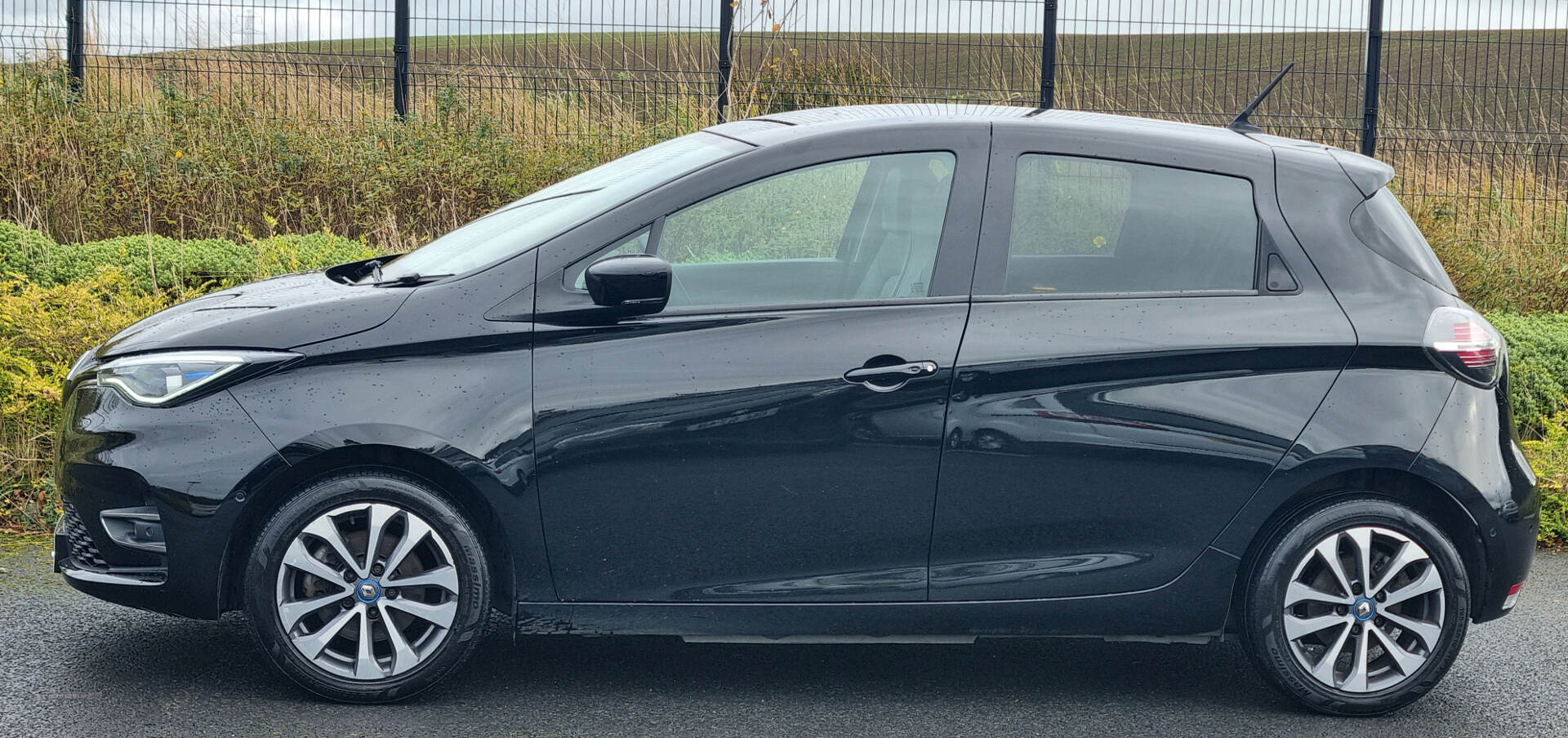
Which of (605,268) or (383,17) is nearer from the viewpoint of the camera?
(605,268)

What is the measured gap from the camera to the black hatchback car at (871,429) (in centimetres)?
379

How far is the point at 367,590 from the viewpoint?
385 centimetres

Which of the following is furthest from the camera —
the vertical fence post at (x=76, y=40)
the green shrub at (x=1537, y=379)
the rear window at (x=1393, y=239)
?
the vertical fence post at (x=76, y=40)

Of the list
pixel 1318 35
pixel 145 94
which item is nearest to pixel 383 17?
pixel 145 94

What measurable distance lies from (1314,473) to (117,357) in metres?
3.19

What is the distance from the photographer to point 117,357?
12.8ft

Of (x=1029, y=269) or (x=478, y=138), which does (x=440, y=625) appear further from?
(x=478, y=138)

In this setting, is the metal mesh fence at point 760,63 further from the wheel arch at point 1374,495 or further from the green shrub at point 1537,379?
the wheel arch at point 1374,495

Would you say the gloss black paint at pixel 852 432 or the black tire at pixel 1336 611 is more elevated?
the gloss black paint at pixel 852 432

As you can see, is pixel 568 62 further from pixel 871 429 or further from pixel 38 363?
pixel 871 429

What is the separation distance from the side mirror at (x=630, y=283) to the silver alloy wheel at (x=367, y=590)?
0.75 metres

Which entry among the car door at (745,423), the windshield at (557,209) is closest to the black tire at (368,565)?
the car door at (745,423)

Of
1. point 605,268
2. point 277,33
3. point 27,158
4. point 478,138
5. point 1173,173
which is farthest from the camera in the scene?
point 277,33

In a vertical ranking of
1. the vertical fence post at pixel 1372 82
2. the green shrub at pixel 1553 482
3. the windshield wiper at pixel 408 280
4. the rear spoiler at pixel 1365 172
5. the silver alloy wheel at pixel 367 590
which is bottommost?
the green shrub at pixel 1553 482
